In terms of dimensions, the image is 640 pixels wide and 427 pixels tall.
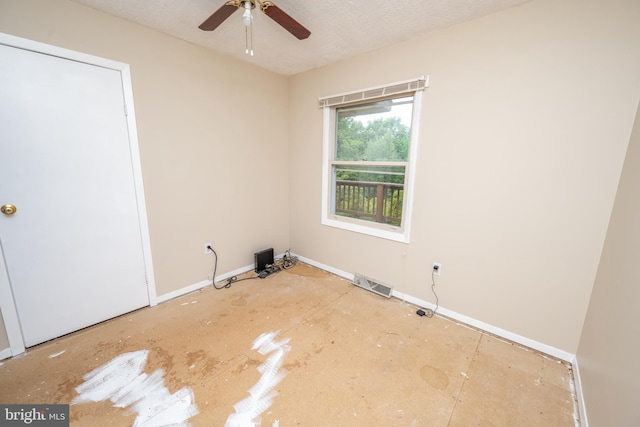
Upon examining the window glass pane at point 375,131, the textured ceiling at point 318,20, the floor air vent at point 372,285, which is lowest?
the floor air vent at point 372,285

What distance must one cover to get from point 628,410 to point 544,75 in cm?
186

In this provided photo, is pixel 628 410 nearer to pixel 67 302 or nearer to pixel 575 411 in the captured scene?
pixel 575 411

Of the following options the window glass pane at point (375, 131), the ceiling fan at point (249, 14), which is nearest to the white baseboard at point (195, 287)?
the window glass pane at point (375, 131)

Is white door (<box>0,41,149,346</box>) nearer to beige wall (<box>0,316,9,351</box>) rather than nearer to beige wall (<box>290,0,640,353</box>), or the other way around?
beige wall (<box>0,316,9,351</box>)

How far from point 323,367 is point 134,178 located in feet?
6.99

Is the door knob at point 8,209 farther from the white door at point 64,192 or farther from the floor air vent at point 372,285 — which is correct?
the floor air vent at point 372,285

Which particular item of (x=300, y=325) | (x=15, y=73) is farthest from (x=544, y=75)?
(x=15, y=73)

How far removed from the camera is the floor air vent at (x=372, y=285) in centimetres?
256

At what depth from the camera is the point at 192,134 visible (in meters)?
2.39

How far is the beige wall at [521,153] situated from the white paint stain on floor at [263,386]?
54.0 inches

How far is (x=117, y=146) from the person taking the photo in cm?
197

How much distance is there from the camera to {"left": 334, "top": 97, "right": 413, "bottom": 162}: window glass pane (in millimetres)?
2373

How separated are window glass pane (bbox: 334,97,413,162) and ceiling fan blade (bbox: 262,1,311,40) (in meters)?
1.13

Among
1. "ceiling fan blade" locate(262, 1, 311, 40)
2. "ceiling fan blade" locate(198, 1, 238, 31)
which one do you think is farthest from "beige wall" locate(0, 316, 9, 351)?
"ceiling fan blade" locate(262, 1, 311, 40)
